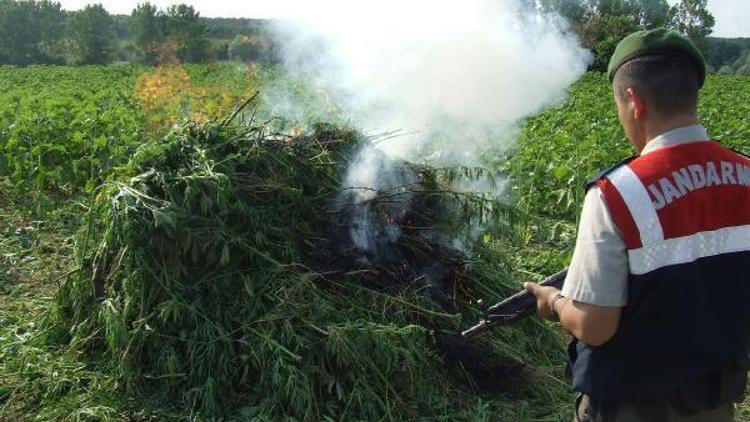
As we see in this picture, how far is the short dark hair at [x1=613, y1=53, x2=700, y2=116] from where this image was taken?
216 centimetres

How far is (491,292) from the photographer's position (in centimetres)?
516

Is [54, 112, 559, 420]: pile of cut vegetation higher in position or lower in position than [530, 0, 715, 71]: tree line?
lower

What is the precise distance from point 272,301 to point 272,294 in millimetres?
42

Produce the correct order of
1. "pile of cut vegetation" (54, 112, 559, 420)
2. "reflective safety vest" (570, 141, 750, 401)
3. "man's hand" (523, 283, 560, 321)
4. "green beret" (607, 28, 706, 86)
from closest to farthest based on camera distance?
"reflective safety vest" (570, 141, 750, 401), "green beret" (607, 28, 706, 86), "man's hand" (523, 283, 560, 321), "pile of cut vegetation" (54, 112, 559, 420)

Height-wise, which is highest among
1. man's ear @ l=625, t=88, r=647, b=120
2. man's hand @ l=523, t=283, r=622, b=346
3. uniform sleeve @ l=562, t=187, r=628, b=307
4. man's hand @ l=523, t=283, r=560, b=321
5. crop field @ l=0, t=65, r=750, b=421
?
man's ear @ l=625, t=88, r=647, b=120

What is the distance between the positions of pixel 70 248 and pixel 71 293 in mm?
2953

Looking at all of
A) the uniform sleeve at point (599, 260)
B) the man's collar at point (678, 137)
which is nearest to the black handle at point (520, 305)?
the uniform sleeve at point (599, 260)

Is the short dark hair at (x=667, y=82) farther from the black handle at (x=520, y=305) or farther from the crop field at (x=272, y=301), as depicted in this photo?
the crop field at (x=272, y=301)

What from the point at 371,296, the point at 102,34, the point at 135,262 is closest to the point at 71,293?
the point at 135,262

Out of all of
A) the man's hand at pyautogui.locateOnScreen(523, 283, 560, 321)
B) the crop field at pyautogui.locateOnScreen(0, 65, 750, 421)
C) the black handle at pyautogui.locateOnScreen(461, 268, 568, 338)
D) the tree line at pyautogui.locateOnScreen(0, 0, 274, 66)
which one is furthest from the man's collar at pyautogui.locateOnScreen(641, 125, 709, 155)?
the tree line at pyautogui.locateOnScreen(0, 0, 274, 66)

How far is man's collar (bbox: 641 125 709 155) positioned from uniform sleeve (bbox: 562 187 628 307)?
250mm

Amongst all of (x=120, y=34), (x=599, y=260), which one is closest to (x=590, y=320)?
(x=599, y=260)

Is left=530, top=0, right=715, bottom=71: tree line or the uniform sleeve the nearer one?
the uniform sleeve

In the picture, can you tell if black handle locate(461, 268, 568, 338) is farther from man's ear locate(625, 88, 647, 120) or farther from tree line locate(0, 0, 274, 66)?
tree line locate(0, 0, 274, 66)
